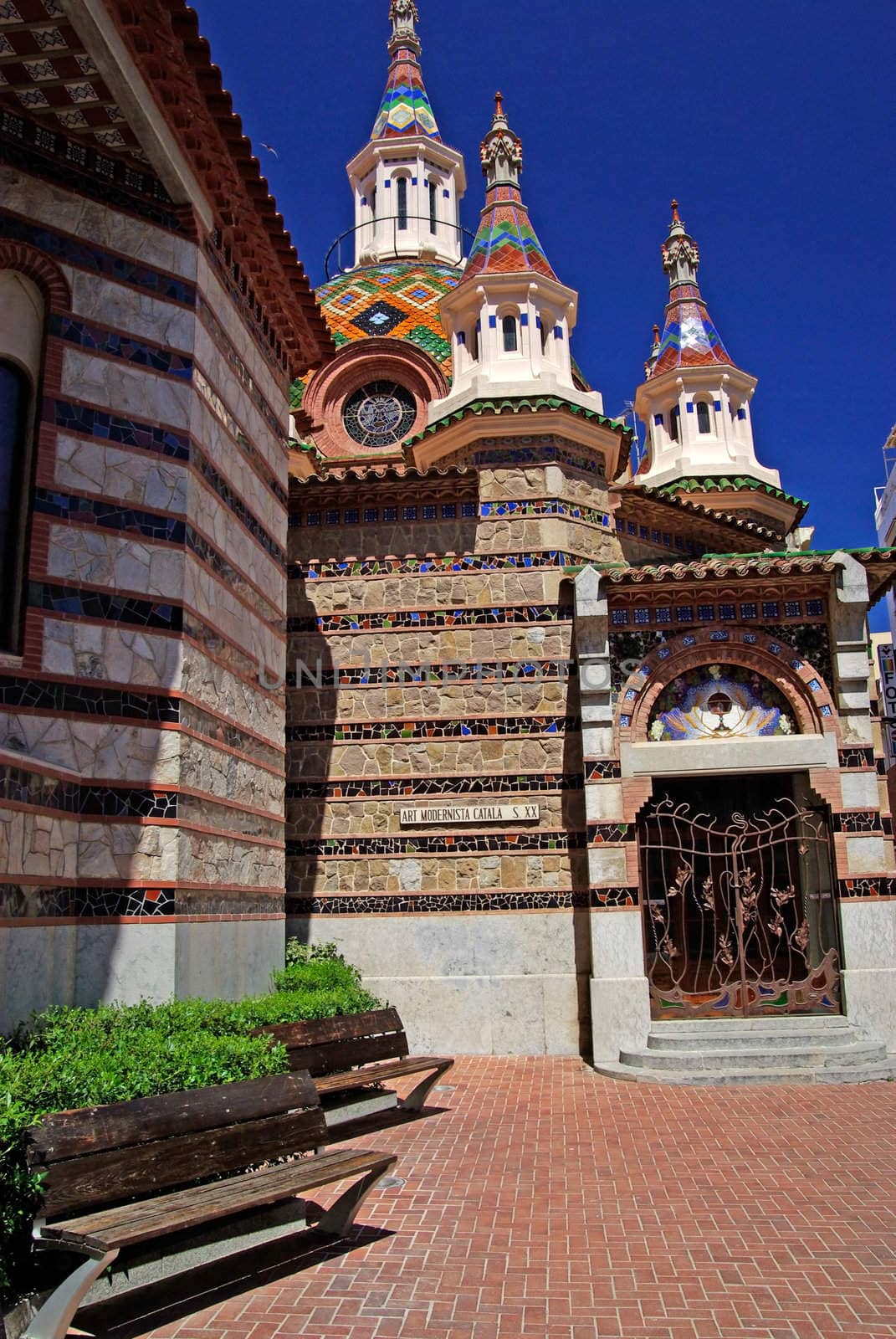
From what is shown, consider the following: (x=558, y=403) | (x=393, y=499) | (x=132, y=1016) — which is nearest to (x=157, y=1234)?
(x=132, y=1016)

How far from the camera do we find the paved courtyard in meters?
5.05

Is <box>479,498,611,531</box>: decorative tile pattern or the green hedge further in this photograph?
<box>479,498,611,531</box>: decorative tile pattern

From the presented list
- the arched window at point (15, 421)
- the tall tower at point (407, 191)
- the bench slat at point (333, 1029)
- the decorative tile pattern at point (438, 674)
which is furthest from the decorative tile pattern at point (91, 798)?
the tall tower at point (407, 191)

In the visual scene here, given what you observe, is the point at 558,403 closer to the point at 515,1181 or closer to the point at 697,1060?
the point at 697,1060

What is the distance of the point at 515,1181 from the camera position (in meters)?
7.29

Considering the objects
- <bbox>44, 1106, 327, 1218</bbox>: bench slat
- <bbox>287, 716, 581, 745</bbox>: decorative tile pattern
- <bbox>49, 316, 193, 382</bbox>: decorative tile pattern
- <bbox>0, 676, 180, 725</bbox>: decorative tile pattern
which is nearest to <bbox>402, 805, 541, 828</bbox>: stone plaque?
<bbox>287, 716, 581, 745</bbox>: decorative tile pattern

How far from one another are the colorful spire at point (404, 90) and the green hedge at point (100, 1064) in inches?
988

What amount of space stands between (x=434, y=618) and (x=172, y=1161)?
882cm

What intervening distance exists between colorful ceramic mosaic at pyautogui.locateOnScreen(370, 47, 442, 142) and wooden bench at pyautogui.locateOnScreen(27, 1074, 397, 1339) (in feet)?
86.2

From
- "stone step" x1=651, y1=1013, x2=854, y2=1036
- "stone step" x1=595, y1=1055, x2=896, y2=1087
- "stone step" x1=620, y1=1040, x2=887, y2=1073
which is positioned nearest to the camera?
"stone step" x1=595, y1=1055, x2=896, y2=1087

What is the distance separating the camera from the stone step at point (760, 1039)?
10805 mm

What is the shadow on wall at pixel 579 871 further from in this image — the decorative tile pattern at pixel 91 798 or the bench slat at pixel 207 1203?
the bench slat at pixel 207 1203

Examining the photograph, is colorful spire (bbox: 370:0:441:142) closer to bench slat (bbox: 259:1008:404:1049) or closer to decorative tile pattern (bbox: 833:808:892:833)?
decorative tile pattern (bbox: 833:808:892:833)

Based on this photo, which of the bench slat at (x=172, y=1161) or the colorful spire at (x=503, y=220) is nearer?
the bench slat at (x=172, y=1161)
